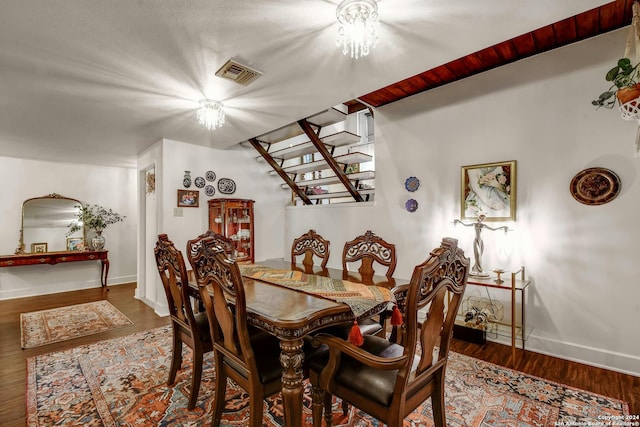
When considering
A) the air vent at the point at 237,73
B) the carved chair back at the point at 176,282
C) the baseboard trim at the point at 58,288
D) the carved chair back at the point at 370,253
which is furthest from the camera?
the baseboard trim at the point at 58,288

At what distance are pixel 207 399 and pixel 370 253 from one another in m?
1.56

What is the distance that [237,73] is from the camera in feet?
7.40

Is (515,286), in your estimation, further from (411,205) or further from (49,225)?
(49,225)

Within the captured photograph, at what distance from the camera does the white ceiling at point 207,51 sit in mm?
1594

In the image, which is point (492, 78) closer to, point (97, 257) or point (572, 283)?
point (572, 283)

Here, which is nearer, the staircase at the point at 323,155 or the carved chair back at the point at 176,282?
the carved chair back at the point at 176,282

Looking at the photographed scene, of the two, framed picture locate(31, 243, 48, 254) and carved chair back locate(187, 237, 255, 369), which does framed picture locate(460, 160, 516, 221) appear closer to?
carved chair back locate(187, 237, 255, 369)

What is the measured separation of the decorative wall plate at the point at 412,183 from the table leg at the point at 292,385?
252 cm

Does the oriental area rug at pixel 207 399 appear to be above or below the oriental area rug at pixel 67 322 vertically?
above

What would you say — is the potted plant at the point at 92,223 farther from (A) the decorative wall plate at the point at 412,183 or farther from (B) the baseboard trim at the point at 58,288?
(A) the decorative wall plate at the point at 412,183

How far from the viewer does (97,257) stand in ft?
17.1

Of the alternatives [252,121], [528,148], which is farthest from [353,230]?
[528,148]

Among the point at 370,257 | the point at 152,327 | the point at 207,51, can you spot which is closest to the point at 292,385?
the point at 370,257

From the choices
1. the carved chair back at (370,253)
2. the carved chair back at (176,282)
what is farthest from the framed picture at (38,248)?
the carved chair back at (370,253)
